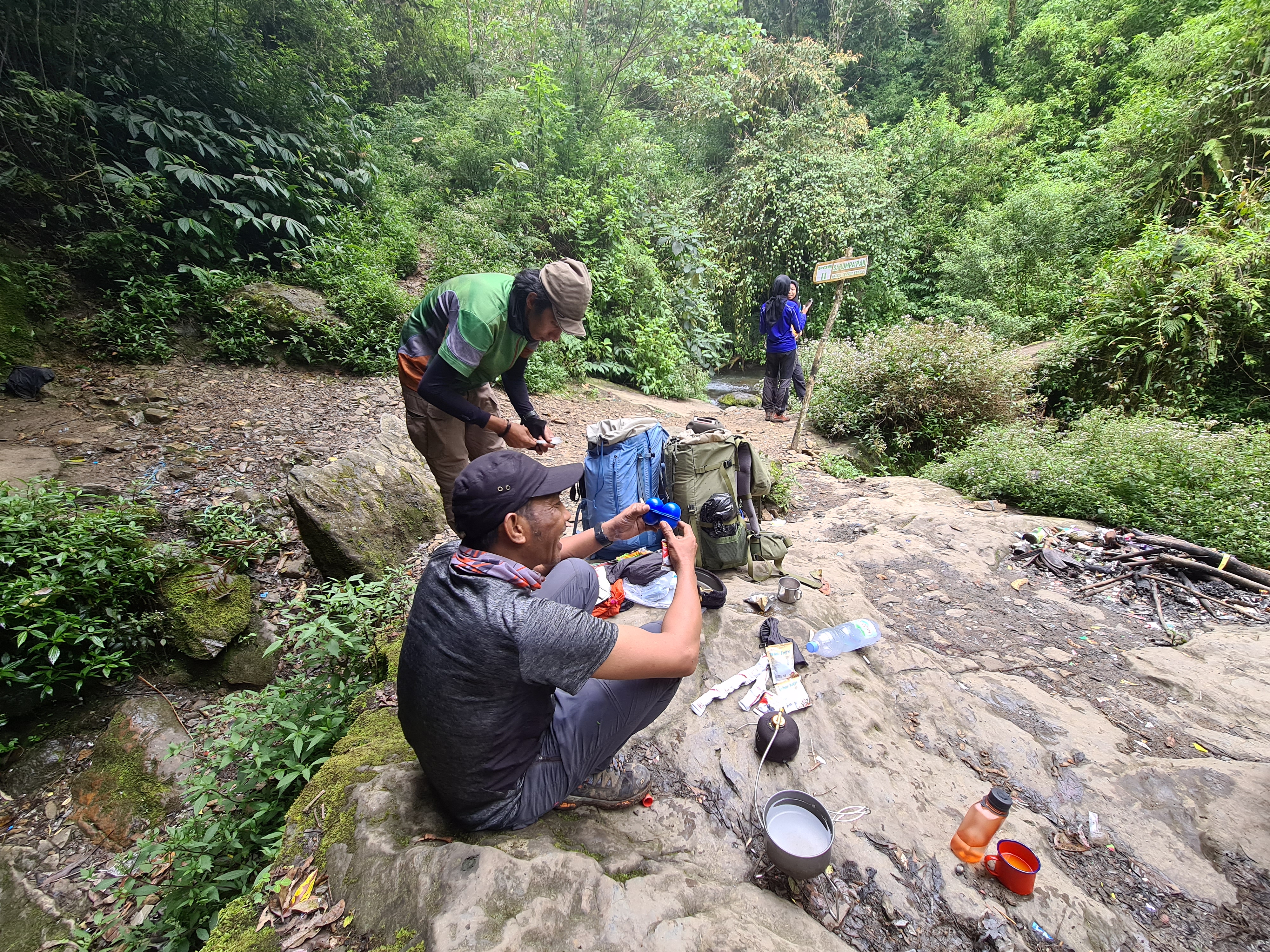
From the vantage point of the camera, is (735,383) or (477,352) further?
(735,383)

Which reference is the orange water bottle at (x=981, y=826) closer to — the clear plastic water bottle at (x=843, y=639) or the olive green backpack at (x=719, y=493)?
the clear plastic water bottle at (x=843, y=639)

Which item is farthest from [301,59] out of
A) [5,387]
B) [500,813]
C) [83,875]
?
[500,813]

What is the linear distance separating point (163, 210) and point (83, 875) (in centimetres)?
737

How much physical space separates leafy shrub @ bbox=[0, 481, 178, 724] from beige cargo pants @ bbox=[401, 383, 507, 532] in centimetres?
182

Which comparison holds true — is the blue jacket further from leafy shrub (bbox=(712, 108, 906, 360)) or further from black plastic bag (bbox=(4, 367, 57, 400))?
black plastic bag (bbox=(4, 367, 57, 400))

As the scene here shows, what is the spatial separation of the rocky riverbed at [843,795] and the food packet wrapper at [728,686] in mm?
48

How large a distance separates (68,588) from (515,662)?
3251 millimetres

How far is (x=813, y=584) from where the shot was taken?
3586mm

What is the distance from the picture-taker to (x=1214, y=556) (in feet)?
12.9

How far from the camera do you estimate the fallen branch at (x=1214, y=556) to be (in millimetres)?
3740

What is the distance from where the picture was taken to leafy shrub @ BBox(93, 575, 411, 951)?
6.37ft

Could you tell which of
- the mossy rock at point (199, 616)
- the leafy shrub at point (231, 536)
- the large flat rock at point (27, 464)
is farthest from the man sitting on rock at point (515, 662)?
the large flat rock at point (27, 464)

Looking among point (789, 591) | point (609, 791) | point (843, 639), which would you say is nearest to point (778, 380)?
point (789, 591)

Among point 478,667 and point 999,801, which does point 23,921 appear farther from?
point 999,801
